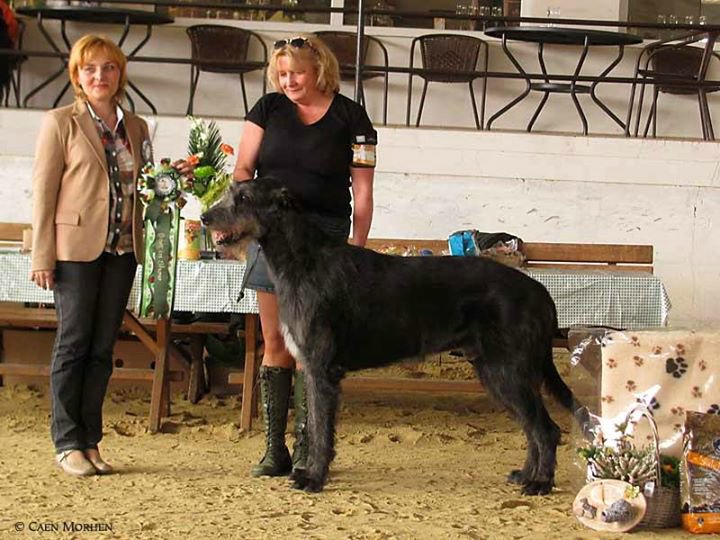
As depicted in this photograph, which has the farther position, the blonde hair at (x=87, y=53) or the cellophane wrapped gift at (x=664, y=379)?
the blonde hair at (x=87, y=53)

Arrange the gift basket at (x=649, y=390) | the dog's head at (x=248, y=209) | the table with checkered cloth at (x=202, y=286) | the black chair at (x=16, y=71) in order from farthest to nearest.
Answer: the black chair at (x=16, y=71), the table with checkered cloth at (x=202, y=286), the dog's head at (x=248, y=209), the gift basket at (x=649, y=390)

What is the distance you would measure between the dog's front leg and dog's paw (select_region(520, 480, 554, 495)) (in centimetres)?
75

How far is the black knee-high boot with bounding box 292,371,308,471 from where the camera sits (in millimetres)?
4926

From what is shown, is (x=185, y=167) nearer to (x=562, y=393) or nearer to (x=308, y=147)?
(x=308, y=147)

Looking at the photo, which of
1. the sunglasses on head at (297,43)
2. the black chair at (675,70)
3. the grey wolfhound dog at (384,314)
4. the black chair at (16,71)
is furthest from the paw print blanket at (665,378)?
the black chair at (16,71)

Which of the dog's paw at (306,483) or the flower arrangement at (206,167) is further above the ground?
the flower arrangement at (206,167)

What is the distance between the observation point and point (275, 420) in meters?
4.96

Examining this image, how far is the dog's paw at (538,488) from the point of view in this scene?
4.71 meters

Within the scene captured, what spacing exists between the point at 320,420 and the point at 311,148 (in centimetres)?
102

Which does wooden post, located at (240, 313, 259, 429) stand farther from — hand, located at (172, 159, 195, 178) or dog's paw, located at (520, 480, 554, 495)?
dog's paw, located at (520, 480, 554, 495)

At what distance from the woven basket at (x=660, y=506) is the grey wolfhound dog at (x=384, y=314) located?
1.80 ft

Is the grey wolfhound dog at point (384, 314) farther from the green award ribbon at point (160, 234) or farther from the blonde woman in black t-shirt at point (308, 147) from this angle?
the green award ribbon at point (160, 234)

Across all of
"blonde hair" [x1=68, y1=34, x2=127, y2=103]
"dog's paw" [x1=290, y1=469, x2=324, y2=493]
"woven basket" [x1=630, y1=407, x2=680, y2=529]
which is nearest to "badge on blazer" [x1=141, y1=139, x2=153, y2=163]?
"blonde hair" [x1=68, y1=34, x2=127, y2=103]

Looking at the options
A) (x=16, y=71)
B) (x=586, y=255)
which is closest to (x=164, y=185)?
(x=586, y=255)
